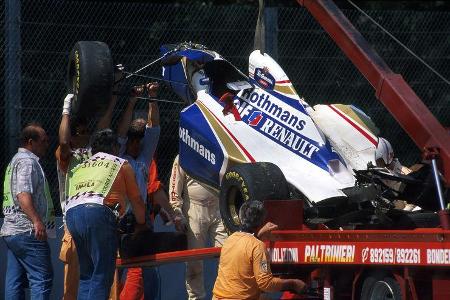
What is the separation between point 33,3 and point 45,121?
114cm

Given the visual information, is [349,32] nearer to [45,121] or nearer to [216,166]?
[216,166]

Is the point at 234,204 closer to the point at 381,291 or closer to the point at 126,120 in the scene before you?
the point at 381,291

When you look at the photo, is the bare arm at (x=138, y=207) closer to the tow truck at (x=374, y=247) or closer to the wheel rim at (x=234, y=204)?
the tow truck at (x=374, y=247)

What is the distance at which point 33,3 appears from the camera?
1192 centimetres

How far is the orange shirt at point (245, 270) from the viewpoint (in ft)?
27.4

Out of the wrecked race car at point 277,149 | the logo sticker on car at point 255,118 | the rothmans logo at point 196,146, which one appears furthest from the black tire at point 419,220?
the rothmans logo at point 196,146

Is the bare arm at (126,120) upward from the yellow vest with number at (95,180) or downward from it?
upward

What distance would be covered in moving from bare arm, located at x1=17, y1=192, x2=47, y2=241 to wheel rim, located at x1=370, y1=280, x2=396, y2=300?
10.2ft

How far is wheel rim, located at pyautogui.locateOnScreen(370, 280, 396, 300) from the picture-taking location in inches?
326

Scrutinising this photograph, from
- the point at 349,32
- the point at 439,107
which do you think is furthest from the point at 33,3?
the point at 439,107

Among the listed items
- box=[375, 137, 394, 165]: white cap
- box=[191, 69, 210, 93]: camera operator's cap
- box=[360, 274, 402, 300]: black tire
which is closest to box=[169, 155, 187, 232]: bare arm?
box=[191, 69, 210, 93]: camera operator's cap

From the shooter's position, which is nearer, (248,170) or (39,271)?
(248,170)

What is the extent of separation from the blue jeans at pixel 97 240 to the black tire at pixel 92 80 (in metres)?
1.22

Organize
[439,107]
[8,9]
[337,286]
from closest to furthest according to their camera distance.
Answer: [337,286]
[8,9]
[439,107]
